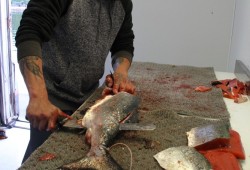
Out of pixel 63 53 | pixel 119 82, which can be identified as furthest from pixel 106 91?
pixel 63 53

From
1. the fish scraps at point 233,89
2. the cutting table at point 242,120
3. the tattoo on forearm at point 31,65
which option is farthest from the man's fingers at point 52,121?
the fish scraps at point 233,89

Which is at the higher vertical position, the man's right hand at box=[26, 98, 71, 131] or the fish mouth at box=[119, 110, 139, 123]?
the man's right hand at box=[26, 98, 71, 131]

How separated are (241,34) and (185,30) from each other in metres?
0.53

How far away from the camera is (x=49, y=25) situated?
1.09 meters

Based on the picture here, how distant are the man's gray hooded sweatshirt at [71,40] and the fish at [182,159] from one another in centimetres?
52

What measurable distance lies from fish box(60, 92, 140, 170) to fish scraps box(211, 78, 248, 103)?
1.87ft

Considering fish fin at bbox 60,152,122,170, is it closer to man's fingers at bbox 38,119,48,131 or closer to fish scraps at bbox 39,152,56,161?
fish scraps at bbox 39,152,56,161

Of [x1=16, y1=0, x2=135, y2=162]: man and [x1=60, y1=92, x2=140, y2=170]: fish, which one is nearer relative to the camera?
[x1=60, y1=92, x2=140, y2=170]: fish

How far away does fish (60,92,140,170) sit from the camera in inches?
31.0

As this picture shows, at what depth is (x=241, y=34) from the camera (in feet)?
7.58

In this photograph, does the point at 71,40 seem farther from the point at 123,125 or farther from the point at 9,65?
the point at 9,65

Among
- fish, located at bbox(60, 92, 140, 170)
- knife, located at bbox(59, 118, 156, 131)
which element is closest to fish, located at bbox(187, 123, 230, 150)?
knife, located at bbox(59, 118, 156, 131)

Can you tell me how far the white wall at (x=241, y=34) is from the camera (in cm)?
206

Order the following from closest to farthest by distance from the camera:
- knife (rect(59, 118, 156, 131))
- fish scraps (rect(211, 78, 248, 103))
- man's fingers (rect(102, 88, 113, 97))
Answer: knife (rect(59, 118, 156, 131)) → man's fingers (rect(102, 88, 113, 97)) → fish scraps (rect(211, 78, 248, 103))
